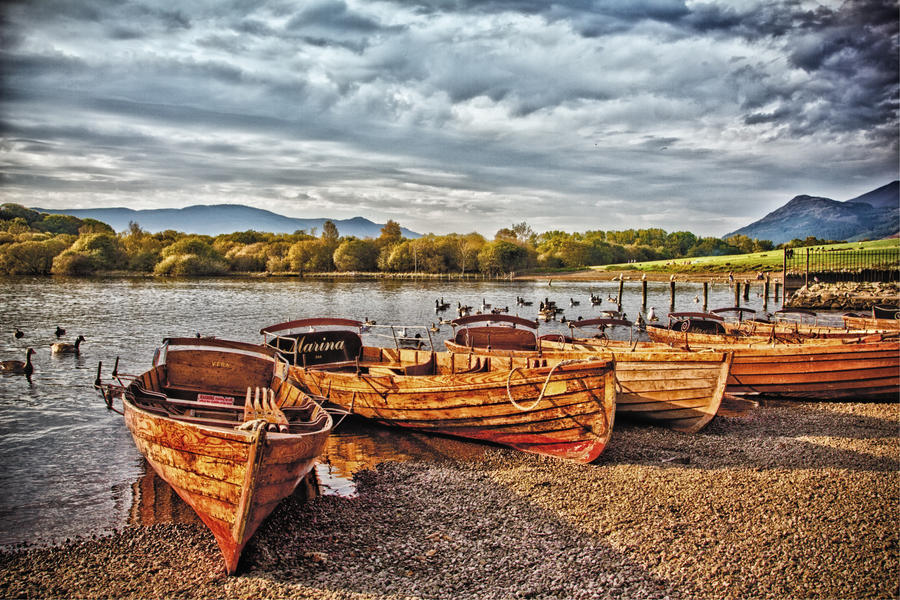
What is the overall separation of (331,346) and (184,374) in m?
4.67

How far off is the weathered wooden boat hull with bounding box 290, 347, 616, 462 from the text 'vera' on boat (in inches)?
270

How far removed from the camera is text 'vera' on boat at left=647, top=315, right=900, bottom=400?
1505 cm

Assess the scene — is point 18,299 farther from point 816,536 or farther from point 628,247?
point 628,247

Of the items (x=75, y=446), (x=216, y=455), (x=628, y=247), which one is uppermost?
(x=628, y=247)

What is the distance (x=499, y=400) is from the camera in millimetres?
11227

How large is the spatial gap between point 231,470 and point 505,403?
5.82 m

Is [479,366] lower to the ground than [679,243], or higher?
lower

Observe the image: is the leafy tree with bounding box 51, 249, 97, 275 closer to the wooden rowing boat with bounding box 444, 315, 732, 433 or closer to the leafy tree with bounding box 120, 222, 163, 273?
the leafy tree with bounding box 120, 222, 163, 273

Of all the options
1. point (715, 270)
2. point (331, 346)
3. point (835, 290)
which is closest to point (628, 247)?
point (715, 270)

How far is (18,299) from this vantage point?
51.0 metres

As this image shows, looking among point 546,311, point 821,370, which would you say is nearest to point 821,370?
point 821,370

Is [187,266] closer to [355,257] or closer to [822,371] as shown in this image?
[355,257]

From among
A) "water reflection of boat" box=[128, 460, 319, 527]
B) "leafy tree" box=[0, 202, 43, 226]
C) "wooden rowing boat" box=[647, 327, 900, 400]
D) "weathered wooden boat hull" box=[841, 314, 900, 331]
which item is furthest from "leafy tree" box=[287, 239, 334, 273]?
"water reflection of boat" box=[128, 460, 319, 527]

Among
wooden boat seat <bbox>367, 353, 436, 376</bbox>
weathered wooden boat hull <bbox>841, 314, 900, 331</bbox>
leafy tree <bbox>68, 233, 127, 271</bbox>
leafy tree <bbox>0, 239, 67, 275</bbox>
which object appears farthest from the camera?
leafy tree <bbox>68, 233, 127, 271</bbox>
